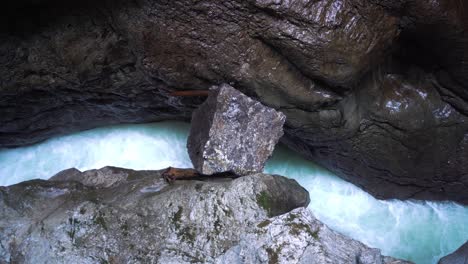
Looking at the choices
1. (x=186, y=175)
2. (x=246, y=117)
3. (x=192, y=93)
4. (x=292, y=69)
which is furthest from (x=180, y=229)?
(x=292, y=69)

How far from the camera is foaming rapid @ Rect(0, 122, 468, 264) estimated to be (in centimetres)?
429

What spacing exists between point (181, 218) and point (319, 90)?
157 cm

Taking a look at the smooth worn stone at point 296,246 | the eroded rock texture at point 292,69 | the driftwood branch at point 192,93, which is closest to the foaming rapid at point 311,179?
the eroded rock texture at point 292,69

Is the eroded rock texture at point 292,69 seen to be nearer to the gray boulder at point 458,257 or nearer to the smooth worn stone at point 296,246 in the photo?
the gray boulder at point 458,257

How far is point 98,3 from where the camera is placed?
3.29 meters

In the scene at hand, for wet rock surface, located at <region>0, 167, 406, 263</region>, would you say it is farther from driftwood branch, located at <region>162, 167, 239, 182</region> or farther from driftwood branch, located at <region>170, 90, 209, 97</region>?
driftwood branch, located at <region>170, 90, 209, 97</region>

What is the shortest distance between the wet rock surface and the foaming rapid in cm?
142

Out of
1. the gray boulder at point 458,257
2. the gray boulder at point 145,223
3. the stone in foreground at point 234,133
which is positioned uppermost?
the stone in foreground at point 234,133

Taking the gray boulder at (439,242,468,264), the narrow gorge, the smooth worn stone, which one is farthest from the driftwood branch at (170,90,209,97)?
the gray boulder at (439,242,468,264)

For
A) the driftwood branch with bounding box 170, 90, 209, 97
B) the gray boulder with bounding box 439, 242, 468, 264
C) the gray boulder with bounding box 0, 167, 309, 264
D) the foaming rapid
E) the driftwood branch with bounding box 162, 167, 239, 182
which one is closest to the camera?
the gray boulder with bounding box 0, 167, 309, 264

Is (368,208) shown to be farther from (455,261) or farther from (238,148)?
(238,148)

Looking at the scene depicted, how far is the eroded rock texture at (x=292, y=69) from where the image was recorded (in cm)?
300

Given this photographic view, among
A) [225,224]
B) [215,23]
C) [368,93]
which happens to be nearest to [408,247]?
[368,93]

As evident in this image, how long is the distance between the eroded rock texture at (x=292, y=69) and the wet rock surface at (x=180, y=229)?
0.92 meters
